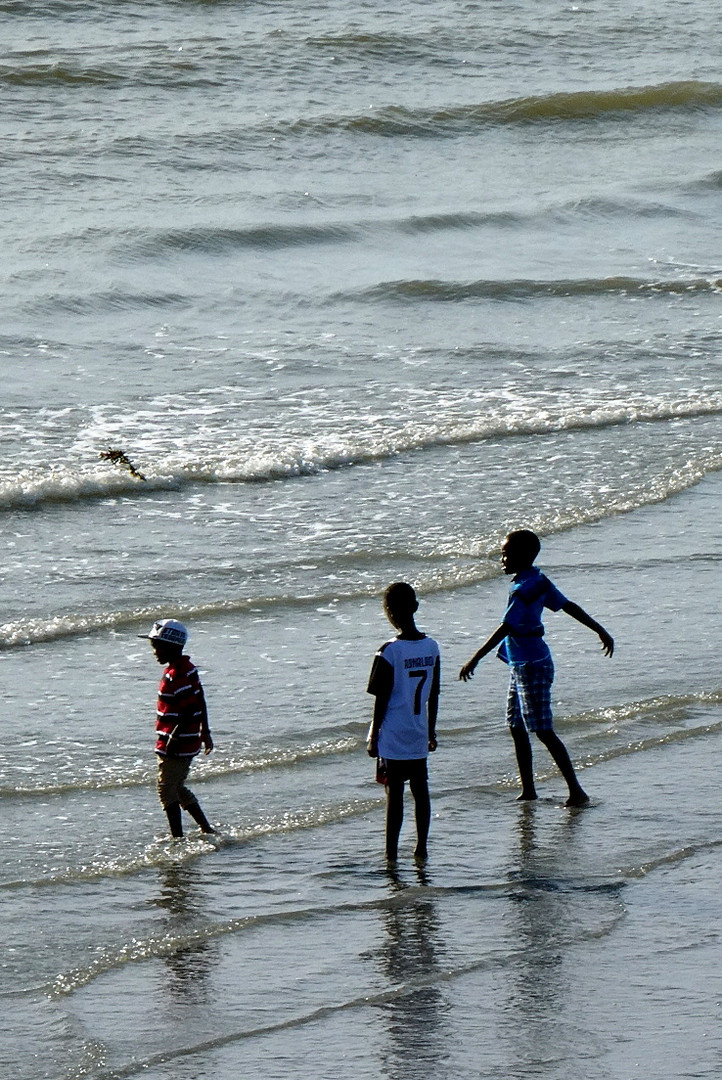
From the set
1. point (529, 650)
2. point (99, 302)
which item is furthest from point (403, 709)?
point (99, 302)

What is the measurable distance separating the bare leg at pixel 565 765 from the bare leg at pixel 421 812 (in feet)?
2.53

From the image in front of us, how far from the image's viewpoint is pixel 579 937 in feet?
20.1

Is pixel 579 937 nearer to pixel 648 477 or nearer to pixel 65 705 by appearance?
pixel 65 705

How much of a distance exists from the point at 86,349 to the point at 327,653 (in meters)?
7.80

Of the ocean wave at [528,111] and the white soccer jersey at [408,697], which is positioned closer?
the white soccer jersey at [408,697]

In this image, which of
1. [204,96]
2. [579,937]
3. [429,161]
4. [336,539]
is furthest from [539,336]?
[579,937]

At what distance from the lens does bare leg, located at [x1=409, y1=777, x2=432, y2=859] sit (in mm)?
6883

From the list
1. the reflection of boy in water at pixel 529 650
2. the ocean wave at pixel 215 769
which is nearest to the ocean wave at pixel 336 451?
the ocean wave at pixel 215 769

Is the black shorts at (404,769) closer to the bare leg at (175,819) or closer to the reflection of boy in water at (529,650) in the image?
the reflection of boy in water at (529,650)

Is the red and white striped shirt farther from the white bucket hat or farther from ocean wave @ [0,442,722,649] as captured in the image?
ocean wave @ [0,442,722,649]

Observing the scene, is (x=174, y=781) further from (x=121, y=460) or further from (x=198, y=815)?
(x=121, y=460)

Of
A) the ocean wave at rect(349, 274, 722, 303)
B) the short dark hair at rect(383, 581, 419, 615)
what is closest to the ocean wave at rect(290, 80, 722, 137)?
the ocean wave at rect(349, 274, 722, 303)

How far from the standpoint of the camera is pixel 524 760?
7617 millimetres

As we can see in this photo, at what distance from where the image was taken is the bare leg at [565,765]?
7.45m
